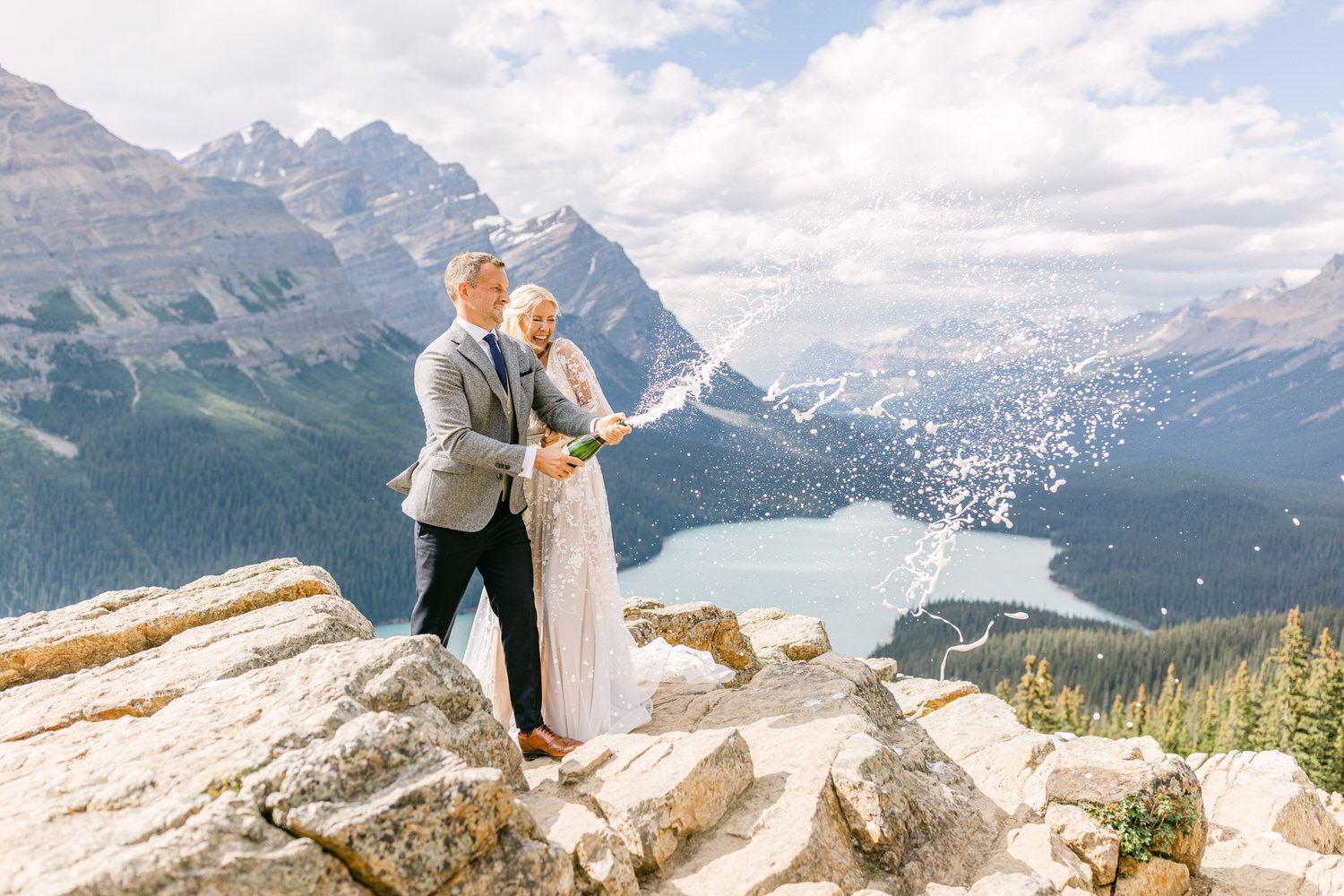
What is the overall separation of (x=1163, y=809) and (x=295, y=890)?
6.44 m

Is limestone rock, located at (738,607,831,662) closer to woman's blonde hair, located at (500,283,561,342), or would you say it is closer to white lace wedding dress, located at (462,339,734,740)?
white lace wedding dress, located at (462,339,734,740)

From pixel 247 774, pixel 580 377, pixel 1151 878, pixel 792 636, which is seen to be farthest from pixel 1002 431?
pixel 247 774

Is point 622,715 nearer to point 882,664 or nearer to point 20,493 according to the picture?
point 882,664

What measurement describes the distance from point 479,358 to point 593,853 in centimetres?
355

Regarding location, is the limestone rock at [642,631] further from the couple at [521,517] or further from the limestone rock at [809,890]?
the limestone rock at [809,890]

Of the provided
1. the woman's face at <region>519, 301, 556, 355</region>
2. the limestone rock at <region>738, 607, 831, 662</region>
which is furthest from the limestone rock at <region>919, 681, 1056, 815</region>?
the woman's face at <region>519, 301, 556, 355</region>

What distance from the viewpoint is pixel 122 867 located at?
9.36ft

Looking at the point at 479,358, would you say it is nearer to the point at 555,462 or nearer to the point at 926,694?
the point at 555,462

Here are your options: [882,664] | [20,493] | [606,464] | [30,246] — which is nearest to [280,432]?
[20,493]

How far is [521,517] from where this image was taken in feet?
21.1

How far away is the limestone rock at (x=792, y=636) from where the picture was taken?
456 inches

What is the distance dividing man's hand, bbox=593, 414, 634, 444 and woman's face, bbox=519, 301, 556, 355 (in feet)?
3.48

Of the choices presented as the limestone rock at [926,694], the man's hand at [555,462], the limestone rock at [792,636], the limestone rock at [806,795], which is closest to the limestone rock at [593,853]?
the limestone rock at [806,795]

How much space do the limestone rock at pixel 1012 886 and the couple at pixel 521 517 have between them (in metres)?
3.01
